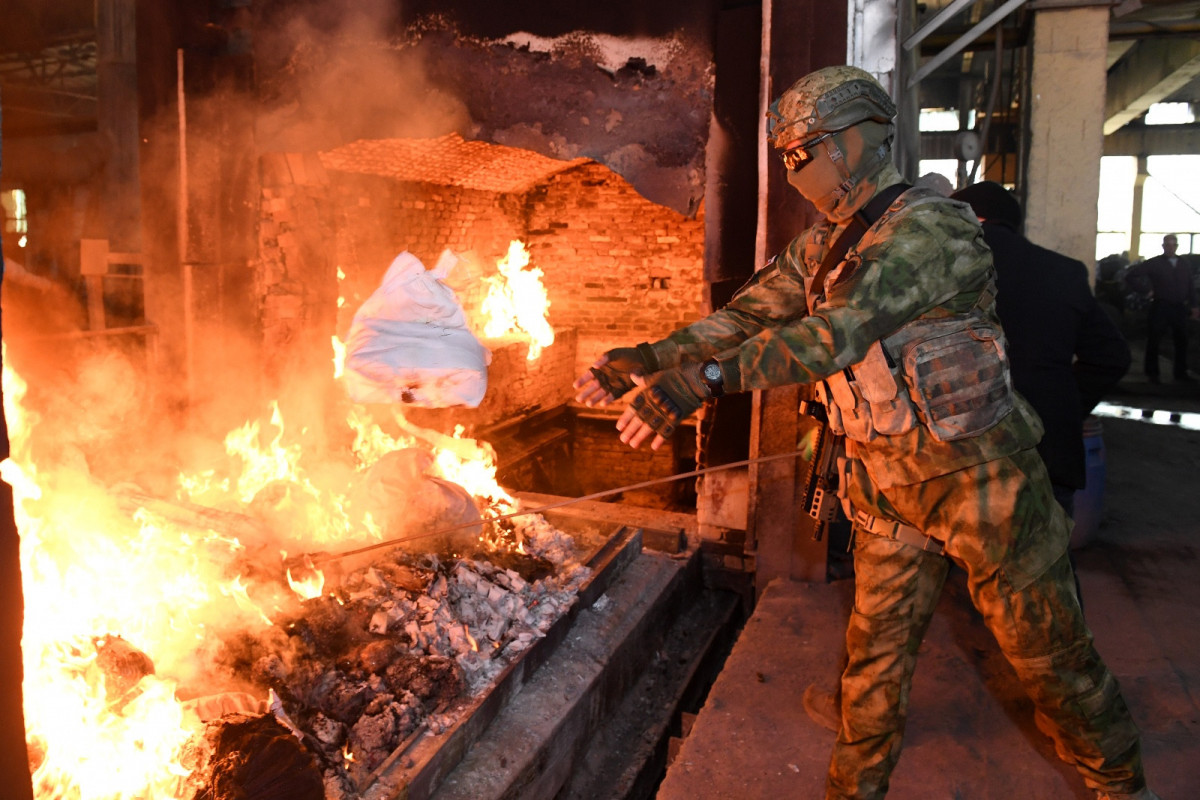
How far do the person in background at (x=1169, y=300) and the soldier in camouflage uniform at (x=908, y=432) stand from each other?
11370mm

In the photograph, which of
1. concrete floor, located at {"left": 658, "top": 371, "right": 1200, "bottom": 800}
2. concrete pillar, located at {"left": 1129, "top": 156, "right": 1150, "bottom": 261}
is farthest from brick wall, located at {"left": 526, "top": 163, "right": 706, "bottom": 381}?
concrete pillar, located at {"left": 1129, "top": 156, "right": 1150, "bottom": 261}

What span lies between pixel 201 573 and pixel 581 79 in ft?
11.7

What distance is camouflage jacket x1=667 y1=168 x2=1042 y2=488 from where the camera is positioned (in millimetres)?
2434

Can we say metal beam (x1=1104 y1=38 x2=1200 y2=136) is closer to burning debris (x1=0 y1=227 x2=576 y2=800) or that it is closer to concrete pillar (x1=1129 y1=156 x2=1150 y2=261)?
concrete pillar (x1=1129 y1=156 x2=1150 y2=261)

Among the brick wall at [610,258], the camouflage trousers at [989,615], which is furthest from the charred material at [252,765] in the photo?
the brick wall at [610,258]

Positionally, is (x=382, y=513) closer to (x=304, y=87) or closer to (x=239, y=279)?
(x=239, y=279)

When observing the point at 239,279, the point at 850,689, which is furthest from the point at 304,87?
the point at 850,689

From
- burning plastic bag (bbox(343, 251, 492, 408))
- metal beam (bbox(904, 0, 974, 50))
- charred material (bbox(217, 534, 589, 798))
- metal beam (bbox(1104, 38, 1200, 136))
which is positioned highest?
metal beam (bbox(1104, 38, 1200, 136))

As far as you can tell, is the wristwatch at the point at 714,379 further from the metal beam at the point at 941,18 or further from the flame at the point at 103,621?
the metal beam at the point at 941,18

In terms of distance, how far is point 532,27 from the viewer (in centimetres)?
521

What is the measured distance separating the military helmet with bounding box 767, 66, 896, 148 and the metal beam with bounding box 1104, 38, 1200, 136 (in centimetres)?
1390

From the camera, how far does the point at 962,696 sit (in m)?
3.76

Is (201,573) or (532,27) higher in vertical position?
(532,27)

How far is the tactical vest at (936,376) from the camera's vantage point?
2600 millimetres
